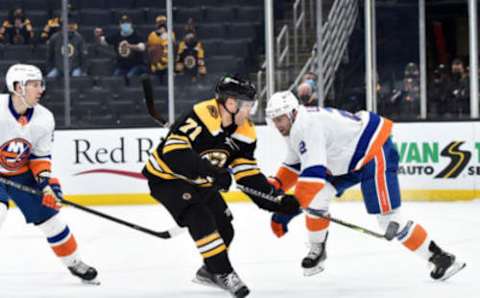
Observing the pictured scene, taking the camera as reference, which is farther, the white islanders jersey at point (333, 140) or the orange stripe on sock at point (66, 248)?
the orange stripe on sock at point (66, 248)

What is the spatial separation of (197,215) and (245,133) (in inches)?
16.2

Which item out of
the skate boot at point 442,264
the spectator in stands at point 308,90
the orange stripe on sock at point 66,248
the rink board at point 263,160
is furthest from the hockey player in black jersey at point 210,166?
the spectator in stands at point 308,90

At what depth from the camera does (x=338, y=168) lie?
5.28 meters

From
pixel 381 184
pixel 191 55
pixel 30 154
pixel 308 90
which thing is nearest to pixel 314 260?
pixel 381 184

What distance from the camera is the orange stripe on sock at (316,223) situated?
5.46 m

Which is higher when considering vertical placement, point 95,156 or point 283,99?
point 283,99

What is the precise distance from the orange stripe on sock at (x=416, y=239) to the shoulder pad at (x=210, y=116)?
1.03 metres

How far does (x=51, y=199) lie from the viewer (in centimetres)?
522

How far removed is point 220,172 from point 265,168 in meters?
4.66

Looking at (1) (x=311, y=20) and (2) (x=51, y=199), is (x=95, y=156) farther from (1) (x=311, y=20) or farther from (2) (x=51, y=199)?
(2) (x=51, y=199)

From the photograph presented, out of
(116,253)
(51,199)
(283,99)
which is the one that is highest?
(283,99)

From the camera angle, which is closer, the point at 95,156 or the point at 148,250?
the point at 148,250

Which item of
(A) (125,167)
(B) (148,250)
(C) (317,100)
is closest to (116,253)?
(B) (148,250)

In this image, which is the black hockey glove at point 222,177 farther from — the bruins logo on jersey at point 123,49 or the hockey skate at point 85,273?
the bruins logo on jersey at point 123,49
